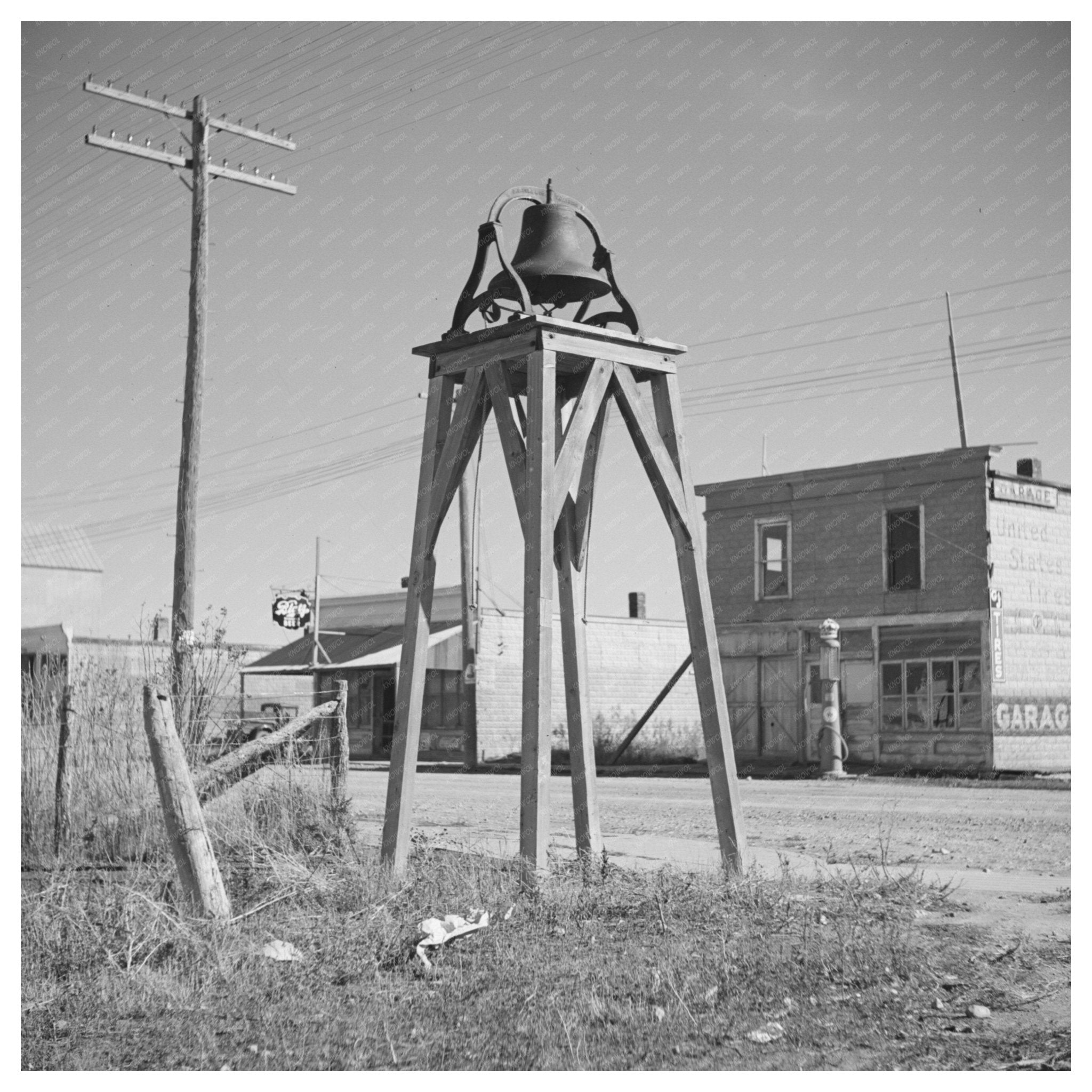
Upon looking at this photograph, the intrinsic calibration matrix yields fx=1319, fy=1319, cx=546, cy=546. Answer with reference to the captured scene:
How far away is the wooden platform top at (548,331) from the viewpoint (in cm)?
666

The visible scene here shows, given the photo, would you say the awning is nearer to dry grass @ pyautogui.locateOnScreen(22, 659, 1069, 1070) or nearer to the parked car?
the parked car

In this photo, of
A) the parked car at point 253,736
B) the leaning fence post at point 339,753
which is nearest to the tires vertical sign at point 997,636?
the parked car at point 253,736

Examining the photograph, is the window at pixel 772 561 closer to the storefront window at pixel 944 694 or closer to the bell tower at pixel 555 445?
the storefront window at pixel 944 694

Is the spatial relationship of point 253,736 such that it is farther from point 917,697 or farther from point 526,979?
point 917,697

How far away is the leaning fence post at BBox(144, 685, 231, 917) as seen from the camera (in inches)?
237

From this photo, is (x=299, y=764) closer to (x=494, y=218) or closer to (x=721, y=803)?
(x=721, y=803)

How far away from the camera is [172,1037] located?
4.78 meters

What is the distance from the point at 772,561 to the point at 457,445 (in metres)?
21.0

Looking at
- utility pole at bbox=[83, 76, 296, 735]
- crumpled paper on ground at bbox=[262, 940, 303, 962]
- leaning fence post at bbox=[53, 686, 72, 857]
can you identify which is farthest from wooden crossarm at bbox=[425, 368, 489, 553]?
utility pole at bbox=[83, 76, 296, 735]

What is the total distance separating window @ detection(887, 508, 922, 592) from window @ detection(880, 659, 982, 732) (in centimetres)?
150

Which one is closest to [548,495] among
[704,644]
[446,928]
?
[704,644]
